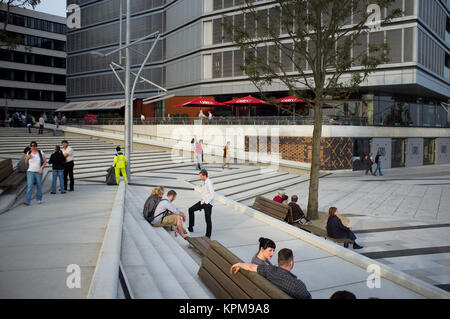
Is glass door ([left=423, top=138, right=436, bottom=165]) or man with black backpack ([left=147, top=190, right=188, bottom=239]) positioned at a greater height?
glass door ([left=423, top=138, right=436, bottom=165])

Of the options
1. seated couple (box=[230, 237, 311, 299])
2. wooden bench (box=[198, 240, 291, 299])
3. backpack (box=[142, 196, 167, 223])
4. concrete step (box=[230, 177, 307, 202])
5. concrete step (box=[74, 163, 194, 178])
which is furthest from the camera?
concrete step (box=[74, 163, 194, 178])

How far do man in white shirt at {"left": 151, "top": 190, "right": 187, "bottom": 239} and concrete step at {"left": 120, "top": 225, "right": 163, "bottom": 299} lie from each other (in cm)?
170

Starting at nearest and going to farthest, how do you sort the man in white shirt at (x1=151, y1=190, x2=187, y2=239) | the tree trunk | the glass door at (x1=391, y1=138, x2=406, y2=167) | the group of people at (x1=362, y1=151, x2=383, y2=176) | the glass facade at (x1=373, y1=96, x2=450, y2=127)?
the man in white shirt at (x1=151, y1=190, x2=187, y2=239)
the tree trunk
the group of people at (x1=362, y1=151, x2=383, y2=176)
the glass door at (x1=391, y1=138, x2=406, y2=167)
the glass facade at (x1=373, y1=96, x2=450, y2=127)

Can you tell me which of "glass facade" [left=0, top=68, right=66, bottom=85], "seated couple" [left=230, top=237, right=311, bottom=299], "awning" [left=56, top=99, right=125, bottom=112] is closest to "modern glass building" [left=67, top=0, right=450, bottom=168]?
"awning" [left=56, top=99, right=125, bottom=112]

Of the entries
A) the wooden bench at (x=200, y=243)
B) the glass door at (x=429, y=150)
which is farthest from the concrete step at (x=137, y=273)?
the glass door at (x=429, y=150)

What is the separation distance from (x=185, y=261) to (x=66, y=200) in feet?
20.1

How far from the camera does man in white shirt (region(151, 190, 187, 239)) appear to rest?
891 centimetres

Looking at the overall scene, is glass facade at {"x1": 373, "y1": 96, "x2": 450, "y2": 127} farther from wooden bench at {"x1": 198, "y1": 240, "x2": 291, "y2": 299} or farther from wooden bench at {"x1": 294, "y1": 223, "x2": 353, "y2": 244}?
wooden bench at {"x1": 198, "y1": 240, "x2": 291, "y2": 299}

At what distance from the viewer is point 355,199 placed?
17.6 m

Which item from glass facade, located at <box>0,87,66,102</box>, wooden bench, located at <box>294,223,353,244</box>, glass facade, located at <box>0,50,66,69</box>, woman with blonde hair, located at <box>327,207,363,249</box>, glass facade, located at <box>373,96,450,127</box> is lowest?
wooden bench, located at <box>294,223,353,244</box>

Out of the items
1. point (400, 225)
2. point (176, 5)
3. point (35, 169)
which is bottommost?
point (400, 225)

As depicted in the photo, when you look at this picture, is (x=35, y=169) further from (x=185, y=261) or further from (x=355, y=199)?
(x=355, y=199)

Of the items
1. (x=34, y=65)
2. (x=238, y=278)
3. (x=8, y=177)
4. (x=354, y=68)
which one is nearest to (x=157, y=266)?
(x=238, y=278)
